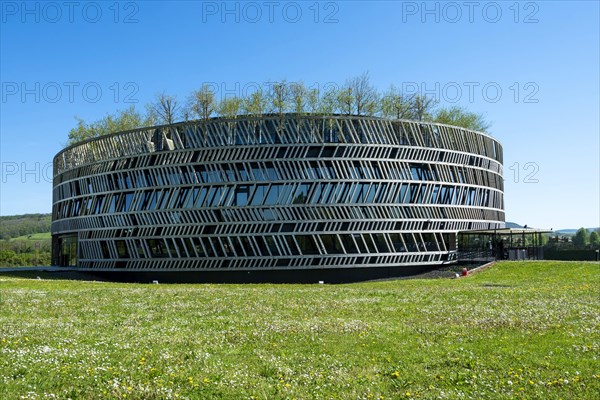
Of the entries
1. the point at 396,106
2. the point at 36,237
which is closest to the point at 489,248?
the point at 396,106

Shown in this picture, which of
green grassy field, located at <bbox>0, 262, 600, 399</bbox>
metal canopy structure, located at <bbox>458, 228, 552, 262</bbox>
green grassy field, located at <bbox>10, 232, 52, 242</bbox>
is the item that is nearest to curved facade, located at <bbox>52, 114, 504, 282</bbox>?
metal canopy structure, located at <bbox>458, 228, 552, 262</bbox>

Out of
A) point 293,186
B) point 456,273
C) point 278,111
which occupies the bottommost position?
point 456,273

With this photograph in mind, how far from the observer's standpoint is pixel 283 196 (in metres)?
52.1

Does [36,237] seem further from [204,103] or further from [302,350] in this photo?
[302,350]

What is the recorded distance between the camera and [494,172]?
221ft

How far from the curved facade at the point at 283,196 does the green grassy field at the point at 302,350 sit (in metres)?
28.9

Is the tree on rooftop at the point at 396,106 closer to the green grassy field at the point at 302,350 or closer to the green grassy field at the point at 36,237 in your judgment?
the green grassy field at the point at 302,350

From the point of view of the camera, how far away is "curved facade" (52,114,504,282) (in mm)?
52031

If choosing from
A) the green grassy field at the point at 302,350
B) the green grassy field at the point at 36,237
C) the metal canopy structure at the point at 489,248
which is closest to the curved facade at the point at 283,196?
the metal canopy structure at the point at 489,248

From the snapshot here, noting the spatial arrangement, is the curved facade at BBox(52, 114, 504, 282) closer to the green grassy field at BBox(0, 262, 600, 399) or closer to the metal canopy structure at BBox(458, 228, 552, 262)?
the metal canopy structure at BBox(458, 228, 552, 262)

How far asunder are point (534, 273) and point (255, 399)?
4324 cm

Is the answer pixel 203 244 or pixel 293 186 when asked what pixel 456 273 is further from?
pixel 203 244

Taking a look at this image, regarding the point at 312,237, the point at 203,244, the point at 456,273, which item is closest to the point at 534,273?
the point at 456,273

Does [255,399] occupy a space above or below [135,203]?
below
